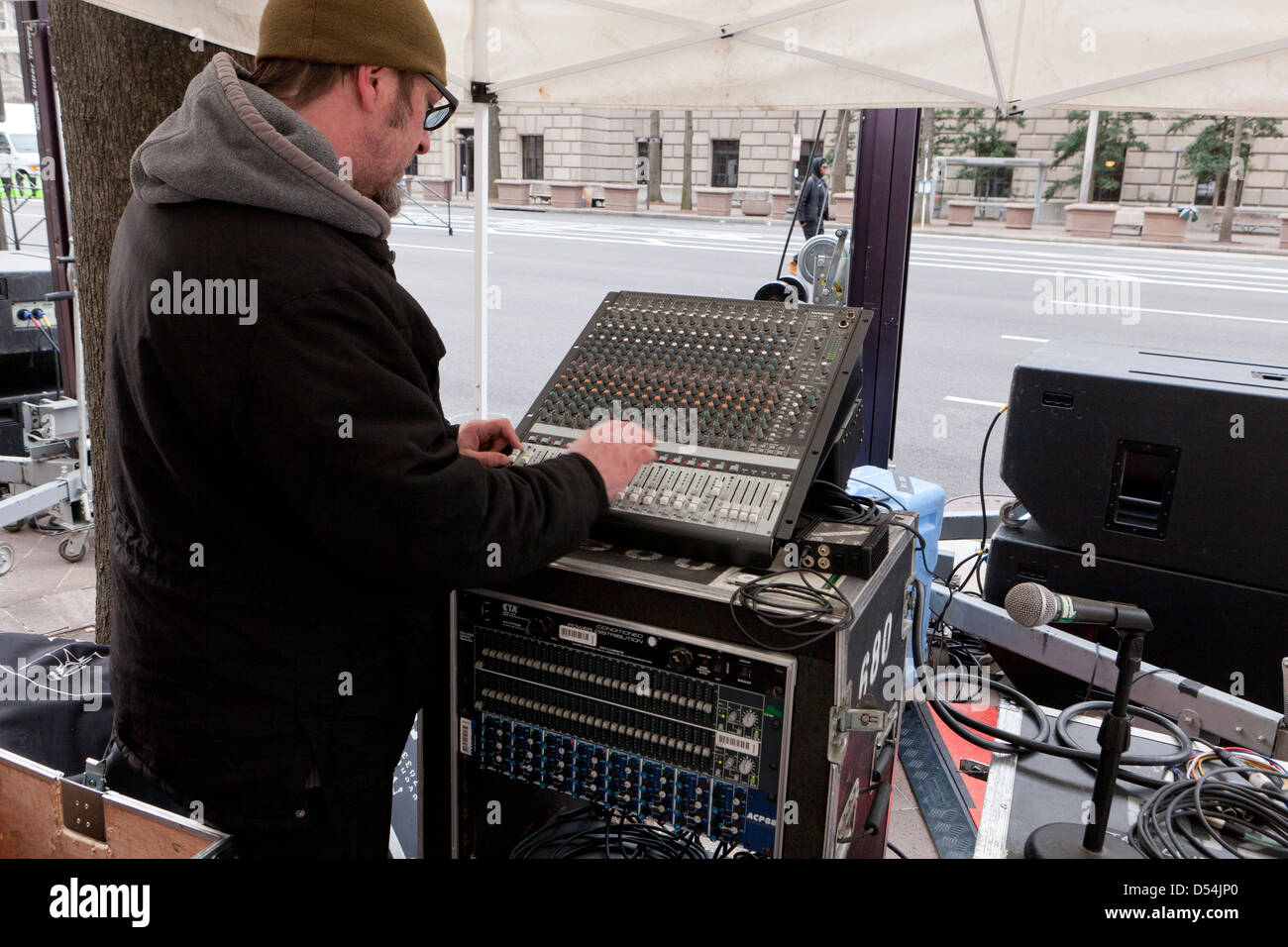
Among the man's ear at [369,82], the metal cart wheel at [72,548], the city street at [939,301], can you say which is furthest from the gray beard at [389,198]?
the city street at [939,301]

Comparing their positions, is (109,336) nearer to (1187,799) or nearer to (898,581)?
(898,581)

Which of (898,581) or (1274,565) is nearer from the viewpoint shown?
(898,581)

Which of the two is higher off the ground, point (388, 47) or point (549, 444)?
point (388, 47)

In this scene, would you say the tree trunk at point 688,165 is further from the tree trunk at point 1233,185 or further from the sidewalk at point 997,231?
the tree trunk at point 1233,185

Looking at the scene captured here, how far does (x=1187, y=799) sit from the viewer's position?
4.85 feet

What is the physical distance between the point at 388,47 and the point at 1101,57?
1.95m

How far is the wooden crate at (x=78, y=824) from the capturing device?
1.38m

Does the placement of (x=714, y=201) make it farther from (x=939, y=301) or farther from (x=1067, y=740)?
(x=1067, y=740)

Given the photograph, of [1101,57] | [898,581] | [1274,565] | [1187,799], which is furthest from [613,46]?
[1187,799]

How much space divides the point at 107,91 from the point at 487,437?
160 centimetres

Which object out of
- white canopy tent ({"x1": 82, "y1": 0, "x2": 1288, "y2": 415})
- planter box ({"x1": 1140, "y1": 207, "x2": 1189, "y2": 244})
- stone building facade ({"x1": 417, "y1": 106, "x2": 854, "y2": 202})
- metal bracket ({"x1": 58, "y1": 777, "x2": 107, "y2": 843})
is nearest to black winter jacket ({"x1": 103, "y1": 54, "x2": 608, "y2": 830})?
metal bracket ({"x1": 58, "y1": 777, "x2": 107, "y2": 843})

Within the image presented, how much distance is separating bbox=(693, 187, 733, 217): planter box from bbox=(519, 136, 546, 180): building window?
15.0ft

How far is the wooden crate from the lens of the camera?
1.38 m

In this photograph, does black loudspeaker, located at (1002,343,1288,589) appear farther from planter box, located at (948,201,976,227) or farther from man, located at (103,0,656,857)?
planter box, located at (948,201,976,227)
